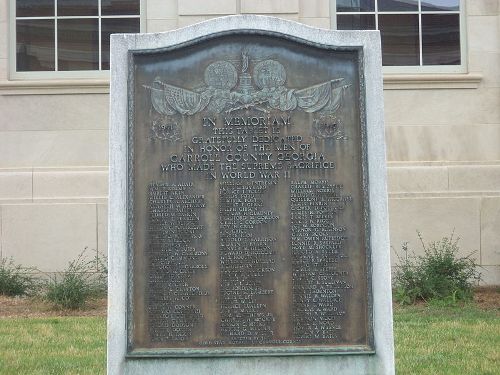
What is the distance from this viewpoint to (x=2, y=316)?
35.5 feet

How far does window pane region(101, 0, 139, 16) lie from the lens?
44.4 feet

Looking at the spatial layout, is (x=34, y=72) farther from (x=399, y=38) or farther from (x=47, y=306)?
(x=399, y=38)

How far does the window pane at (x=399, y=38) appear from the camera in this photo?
44.6ft

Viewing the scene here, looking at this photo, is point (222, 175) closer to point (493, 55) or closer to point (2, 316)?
point (2, 316)

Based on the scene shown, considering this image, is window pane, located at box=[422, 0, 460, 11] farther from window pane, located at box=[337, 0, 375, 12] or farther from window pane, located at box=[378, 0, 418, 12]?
window pane, located at box=[337, 0, 375, 12]

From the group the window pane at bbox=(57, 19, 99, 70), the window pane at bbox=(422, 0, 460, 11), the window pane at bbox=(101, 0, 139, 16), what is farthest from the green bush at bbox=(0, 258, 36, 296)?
the window pane at bbox=(422, 0, 460, 11)

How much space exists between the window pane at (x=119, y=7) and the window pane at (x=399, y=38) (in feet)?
12.2

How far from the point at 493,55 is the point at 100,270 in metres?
6.55

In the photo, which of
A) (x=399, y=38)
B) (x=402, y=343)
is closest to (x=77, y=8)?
(x=399, y=38)

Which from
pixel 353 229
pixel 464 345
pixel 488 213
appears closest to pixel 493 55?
pixel 488 213

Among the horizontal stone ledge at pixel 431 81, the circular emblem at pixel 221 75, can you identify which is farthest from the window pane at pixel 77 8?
the circular emblem at pixel 221 75

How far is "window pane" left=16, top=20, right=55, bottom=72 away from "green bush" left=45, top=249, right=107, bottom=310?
300 centimetres

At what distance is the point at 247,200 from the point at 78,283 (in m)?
5.89

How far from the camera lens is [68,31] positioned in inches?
539
